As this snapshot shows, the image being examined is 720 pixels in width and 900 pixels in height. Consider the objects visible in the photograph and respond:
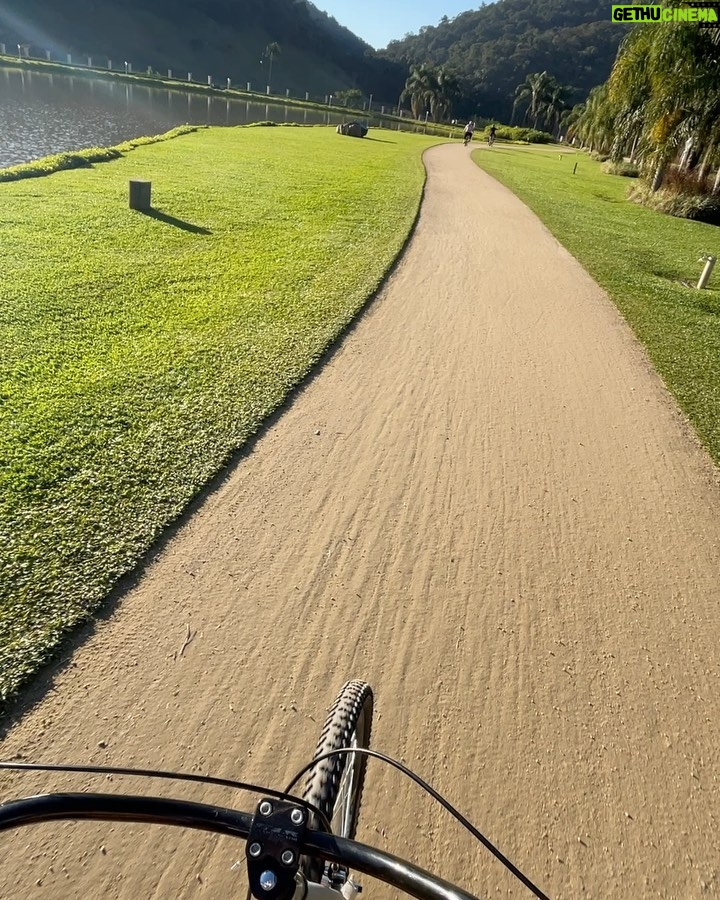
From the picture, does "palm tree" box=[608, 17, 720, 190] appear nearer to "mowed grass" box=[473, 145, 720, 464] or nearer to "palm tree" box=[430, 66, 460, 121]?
"mowed grass" box=[473, 145, 720, 464]

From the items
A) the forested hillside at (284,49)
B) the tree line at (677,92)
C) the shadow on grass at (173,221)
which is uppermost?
the forested hillside at (284,49)

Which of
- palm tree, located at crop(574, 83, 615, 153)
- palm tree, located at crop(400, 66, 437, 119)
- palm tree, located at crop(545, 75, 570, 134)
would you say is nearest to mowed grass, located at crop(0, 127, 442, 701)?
palm tree, located at crop(574, 83, 615, 153)

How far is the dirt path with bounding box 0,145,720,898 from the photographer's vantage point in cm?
218

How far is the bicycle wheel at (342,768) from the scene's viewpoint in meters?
1.81

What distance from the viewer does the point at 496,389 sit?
5754 millimetres

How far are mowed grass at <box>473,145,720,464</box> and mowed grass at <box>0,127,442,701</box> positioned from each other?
3.86 meters

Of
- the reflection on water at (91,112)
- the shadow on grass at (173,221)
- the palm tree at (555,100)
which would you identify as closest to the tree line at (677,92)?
the shadow on grass at (173,221)

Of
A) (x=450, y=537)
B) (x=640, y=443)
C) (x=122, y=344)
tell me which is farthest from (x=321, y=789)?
(x=122, y=344)

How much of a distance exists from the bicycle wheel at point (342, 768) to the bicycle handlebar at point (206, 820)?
0.59m

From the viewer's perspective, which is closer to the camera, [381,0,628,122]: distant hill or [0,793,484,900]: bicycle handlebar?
[0,793,484,900]: bicycle handlebar

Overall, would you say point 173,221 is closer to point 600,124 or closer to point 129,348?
point 129,348

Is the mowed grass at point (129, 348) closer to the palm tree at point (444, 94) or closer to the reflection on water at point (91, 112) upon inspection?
the reflection on water at point (91, 112)

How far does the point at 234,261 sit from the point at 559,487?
6.46 meters

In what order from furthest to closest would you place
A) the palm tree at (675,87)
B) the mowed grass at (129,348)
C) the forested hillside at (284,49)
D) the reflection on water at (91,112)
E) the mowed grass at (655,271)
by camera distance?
the forested hillside at (284,49) < the reflection on water at (91,112) < the palm tree at (675,87) < the mowed grass at (655,271) < the mowed grass at (129,348)
